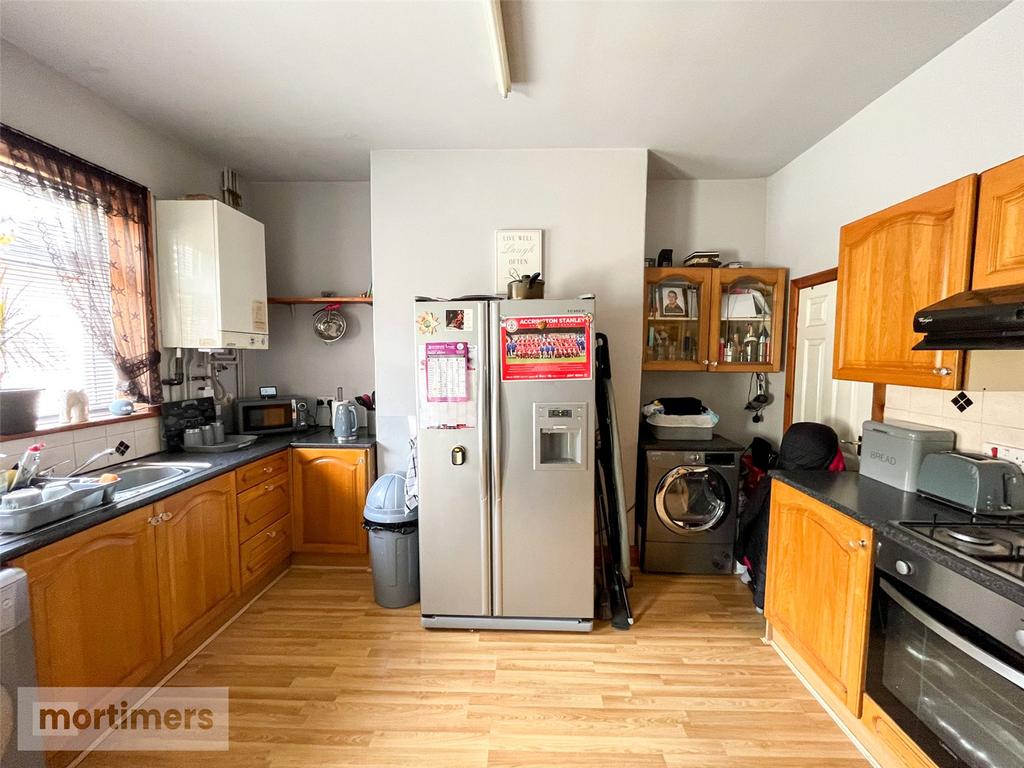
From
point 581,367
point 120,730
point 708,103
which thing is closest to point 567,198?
point 708,103

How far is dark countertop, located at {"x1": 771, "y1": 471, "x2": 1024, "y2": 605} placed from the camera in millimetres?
1038

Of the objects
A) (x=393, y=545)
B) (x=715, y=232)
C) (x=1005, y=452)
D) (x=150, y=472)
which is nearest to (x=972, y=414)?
(x=1005, y=452)

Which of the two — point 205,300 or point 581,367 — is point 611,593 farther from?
point 205,300

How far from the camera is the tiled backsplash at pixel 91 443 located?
167 centimetres

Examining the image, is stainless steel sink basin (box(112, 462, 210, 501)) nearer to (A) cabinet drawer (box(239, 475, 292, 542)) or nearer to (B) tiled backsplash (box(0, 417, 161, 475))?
(B) tiled backsplash (box(0, 417, 161, 475))

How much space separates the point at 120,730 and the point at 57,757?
0.72 feet

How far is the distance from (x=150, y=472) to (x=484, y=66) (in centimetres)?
255

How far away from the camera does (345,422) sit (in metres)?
2.75

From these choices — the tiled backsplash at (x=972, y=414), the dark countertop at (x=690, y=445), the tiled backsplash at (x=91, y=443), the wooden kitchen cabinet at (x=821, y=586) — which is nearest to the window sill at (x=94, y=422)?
the tiled backsplash at (x=91, y=443)

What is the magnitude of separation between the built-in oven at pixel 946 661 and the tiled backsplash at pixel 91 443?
325cm

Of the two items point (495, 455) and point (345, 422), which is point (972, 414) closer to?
point (495, 455)

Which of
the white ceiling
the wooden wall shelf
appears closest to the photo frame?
the white ceiling

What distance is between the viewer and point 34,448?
1.51 meters

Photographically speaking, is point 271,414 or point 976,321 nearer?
point 976,321
